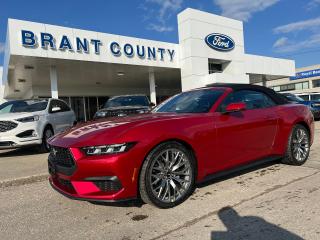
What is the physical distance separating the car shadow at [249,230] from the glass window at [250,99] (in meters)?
1.64

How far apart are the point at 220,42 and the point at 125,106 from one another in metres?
13.1

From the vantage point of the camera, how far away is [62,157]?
3.81m

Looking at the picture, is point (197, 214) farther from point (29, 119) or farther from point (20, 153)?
point (20, 153)

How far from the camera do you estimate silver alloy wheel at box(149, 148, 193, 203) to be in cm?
381

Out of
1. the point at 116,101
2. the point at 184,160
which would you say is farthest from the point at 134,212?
the point at 116,101

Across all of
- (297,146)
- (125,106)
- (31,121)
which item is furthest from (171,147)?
(125,106)

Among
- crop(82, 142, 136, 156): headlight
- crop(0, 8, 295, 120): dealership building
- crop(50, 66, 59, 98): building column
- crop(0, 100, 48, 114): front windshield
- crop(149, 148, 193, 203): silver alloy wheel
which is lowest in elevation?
crop(149, 148, 193, 203): silver alloy wheel

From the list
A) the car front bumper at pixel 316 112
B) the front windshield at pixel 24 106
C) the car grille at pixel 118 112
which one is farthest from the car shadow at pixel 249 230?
the car front bumper at pixel 316 112

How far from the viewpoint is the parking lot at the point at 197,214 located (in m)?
3.25

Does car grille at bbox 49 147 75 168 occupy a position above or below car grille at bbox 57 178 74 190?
above

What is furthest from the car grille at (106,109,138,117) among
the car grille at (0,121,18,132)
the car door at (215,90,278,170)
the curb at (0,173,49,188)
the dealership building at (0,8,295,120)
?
the dealership building at (0,8,295,120)

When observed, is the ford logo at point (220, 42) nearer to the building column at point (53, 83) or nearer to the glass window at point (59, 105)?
the building column at point (53, 83)

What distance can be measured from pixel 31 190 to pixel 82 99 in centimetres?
2347

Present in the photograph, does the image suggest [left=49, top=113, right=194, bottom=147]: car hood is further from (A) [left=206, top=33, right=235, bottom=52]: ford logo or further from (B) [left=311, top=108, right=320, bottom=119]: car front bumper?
(A) [left=206, top=33, right=235, bottom=52]: ford logo
